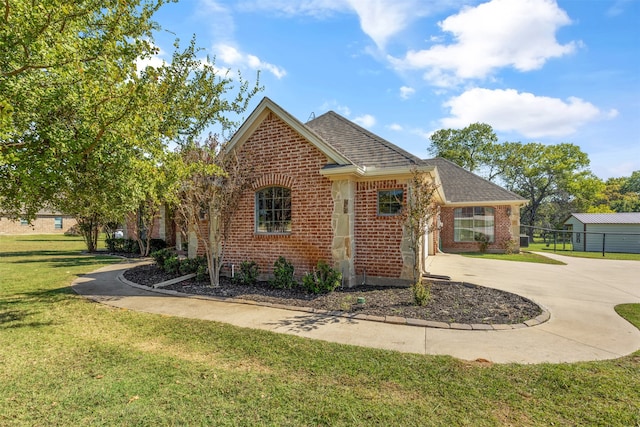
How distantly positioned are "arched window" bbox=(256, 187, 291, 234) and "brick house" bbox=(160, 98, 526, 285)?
31mm

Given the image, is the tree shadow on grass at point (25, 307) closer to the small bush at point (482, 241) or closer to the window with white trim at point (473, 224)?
the window with white trim at point (473, 224)

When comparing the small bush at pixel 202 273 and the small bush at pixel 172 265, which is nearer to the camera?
the small bush at pixel 202 273

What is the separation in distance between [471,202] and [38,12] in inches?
749

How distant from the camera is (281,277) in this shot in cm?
845

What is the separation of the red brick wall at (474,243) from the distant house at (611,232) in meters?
8.90

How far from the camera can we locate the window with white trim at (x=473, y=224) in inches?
717

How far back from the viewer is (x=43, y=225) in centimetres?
4178

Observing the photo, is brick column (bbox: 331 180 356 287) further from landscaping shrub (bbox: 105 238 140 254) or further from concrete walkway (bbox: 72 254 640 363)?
landscaping shrub (bbox: 105 238 140 254)

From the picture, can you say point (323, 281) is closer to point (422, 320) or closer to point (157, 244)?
point (422, 320)

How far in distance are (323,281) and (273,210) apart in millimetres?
2927

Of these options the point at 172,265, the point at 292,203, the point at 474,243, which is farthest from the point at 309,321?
the point at 474,243

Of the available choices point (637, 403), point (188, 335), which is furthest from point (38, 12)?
point (637, 403)

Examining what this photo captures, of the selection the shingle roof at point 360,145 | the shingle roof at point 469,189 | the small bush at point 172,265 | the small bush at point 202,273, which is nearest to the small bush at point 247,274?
the small bush at point 202,273

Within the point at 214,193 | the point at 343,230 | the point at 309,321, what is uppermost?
the point at 214,193
